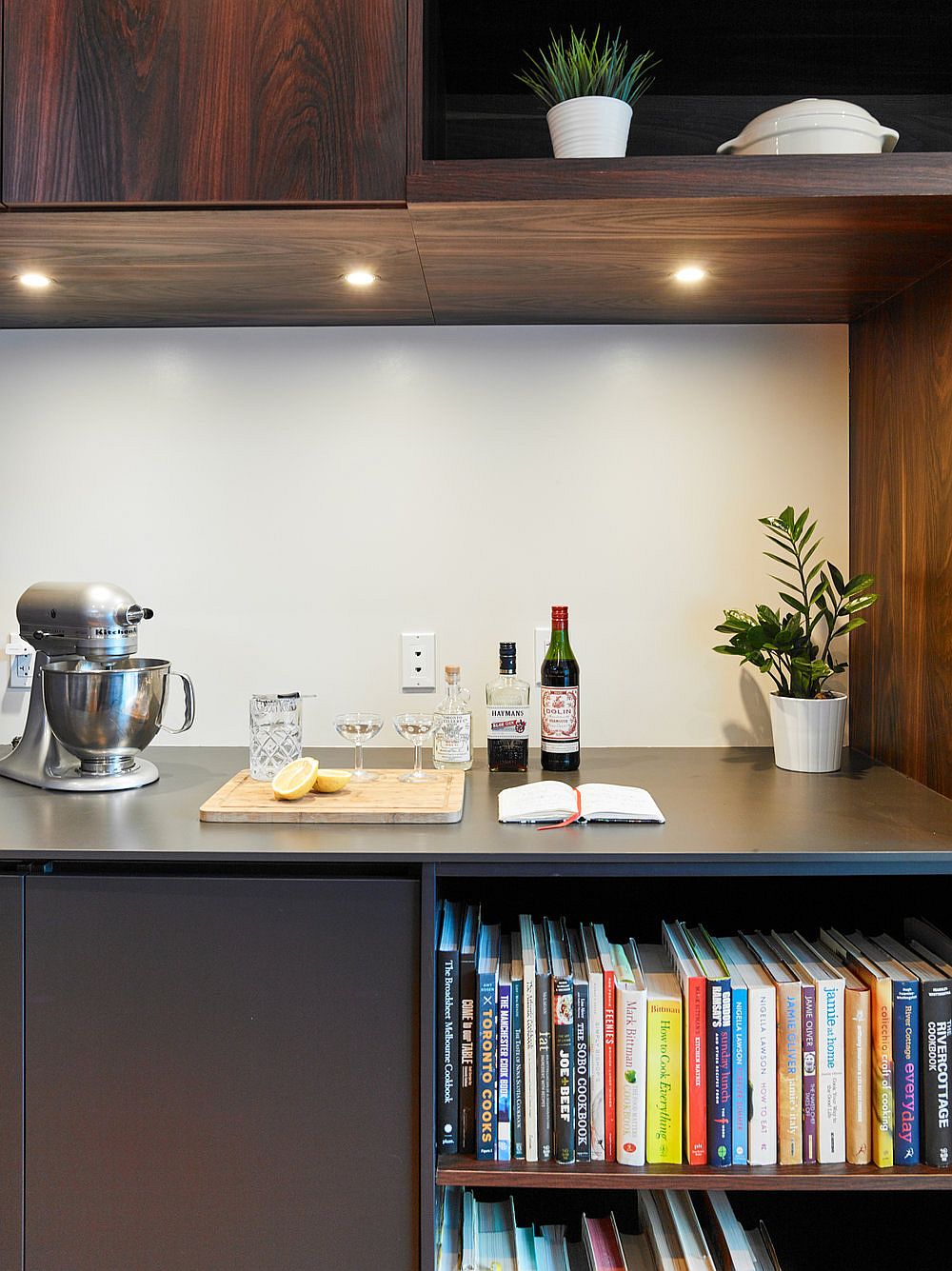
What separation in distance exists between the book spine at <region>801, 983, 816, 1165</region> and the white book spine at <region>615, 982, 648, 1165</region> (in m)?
0.19

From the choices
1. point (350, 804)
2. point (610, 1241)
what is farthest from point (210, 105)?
point (610, 1241)

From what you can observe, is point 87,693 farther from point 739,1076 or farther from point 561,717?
point 739,1076

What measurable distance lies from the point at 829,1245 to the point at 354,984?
1.04 metres

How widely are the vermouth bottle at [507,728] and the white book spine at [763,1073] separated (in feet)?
1.67

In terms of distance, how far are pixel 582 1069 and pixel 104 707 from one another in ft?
2.69

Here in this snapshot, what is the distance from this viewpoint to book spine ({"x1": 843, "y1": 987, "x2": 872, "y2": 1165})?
117cm

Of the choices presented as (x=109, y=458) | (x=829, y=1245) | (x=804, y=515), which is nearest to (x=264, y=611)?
(x=109, y=458)

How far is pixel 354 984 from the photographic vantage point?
1152 mm

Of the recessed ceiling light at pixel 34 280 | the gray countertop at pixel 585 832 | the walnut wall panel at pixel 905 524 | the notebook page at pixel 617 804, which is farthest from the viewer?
the recessed ceiling light at pixel 34 280

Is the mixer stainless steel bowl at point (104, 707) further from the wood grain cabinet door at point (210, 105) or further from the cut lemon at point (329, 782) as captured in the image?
the wood grain cabinet door at point (210, 105)

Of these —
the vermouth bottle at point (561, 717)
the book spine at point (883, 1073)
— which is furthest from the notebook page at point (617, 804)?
the book spine at point (883, 1073)

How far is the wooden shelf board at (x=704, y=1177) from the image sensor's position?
3.75ft

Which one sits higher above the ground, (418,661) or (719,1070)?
(418,661)

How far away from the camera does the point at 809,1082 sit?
117 centimetres
